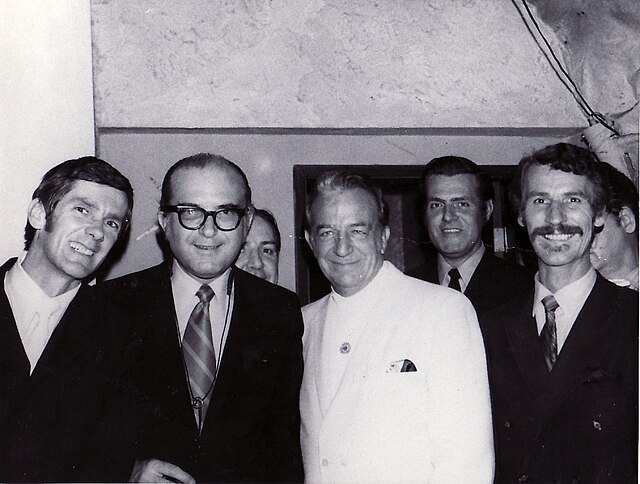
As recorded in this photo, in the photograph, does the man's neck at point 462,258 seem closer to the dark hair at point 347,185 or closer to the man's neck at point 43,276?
the dark hair at point 347,185

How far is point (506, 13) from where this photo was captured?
99.6 inches

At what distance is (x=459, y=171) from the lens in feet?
8.13

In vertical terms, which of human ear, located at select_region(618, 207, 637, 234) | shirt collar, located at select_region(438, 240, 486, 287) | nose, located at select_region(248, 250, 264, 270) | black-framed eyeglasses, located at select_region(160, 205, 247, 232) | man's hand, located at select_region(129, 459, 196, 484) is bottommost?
man's hand, located at select_region(129, 459, 196, 484)

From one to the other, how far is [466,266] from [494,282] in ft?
0.40

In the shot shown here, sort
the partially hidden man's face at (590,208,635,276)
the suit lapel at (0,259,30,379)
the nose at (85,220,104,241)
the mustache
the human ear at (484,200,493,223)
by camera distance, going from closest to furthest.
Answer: the suit lapel at (0,259,30,379) → the nose at (85,220,104,241) → the mustache → the partially hidden man's face at (590,208,635,276) → the human ear at (484,200,493,223)

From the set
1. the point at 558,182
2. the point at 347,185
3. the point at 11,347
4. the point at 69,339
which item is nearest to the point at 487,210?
the point at 558,182

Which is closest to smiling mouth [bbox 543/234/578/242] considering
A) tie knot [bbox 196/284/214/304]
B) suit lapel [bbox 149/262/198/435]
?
tie knot [bbox 196/284/214/304]

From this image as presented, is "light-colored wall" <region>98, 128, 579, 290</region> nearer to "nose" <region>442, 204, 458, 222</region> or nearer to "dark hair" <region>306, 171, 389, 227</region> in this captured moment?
"nose" <region>442, 204, 458, 222</region>

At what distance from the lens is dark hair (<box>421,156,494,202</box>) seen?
2.46m

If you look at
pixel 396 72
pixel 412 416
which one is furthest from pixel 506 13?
pixel 412 416

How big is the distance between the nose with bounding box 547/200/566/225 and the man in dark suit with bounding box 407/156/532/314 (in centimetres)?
27

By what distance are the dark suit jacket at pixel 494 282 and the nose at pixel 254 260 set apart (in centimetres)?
63

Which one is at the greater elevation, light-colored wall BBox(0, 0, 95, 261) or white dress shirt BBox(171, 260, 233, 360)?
light-colored wall BBox(0, 0, 95, 261)

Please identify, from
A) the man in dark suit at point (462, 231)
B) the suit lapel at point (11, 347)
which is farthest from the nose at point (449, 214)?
the suit lapel at point (11, 347)
